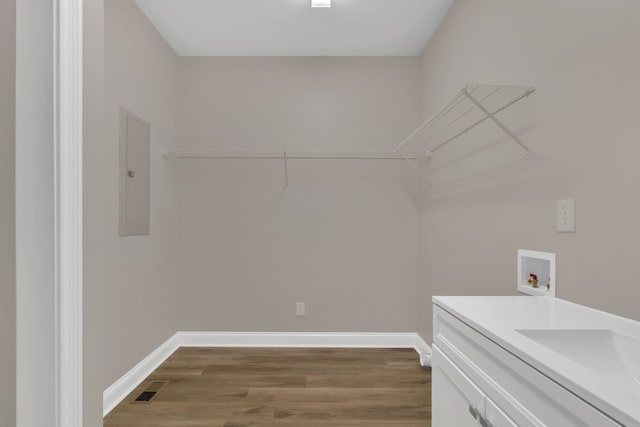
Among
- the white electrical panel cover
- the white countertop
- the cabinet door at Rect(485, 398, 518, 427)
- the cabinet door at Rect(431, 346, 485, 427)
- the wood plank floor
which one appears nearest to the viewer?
the white countertop

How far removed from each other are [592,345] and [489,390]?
0.31 m

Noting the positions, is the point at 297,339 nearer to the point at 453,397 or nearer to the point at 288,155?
the point at 288,155

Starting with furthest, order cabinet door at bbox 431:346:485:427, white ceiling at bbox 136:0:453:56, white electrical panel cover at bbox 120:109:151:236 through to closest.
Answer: white ceiling at bbox 136:0:453:56, white electrical panel cover at bbox 120:109:151:236, cabinet door at bbox 431:346:485:427

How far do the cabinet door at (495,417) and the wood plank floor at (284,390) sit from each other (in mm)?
1167

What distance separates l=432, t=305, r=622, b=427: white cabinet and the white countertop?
0.02m

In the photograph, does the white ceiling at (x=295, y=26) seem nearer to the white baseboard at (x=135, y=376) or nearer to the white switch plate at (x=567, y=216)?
the white switch plate at (x=567, y=216)

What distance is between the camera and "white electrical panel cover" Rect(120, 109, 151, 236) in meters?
2.18

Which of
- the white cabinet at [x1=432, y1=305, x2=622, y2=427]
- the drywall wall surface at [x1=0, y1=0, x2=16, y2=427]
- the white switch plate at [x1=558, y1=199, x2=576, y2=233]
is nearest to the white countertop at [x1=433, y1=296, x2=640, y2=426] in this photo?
→ the white cabinet at [x1=432, y1=305, x2=622, y2=427]

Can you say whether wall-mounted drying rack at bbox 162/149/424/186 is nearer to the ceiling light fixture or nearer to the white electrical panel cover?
the white electrical panel cover

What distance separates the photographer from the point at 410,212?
3.06 meters

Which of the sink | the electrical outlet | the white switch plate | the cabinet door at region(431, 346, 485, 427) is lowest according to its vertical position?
the electrical outlet

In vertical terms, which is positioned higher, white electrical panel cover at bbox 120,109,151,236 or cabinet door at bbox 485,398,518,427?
A: white electrical panel cover at bbox 120,109,151,236

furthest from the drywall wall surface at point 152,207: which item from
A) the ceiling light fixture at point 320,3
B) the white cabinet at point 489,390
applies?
the white cabinet at point 489,390

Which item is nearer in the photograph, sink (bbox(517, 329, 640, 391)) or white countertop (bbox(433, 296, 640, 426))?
white countertop (bbox(433, 296, 640, 426))
